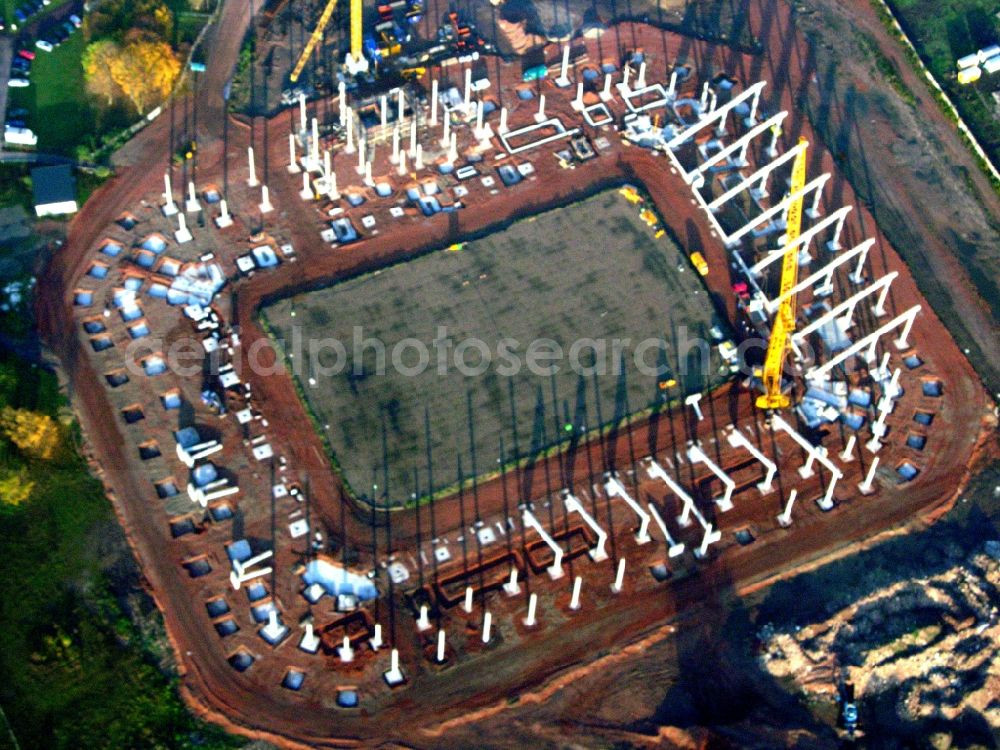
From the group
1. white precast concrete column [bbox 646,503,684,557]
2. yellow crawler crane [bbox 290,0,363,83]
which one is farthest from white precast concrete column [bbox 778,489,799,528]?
yellow crawler crane [bbox 290,0,363,83]

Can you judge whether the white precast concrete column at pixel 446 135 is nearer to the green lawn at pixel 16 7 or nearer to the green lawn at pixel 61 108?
the green lawn at pixel 61 108

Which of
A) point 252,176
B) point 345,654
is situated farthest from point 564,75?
point 345,654

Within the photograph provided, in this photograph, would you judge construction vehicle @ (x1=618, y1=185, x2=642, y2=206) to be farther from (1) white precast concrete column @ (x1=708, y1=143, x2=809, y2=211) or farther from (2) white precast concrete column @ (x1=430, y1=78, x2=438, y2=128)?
(2) white precast concrete column @ (x1=430, y1=78, x2=438, y2=128)

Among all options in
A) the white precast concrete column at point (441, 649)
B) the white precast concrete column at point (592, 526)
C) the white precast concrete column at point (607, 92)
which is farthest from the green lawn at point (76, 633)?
the white precast concrete column at point (607, 92)

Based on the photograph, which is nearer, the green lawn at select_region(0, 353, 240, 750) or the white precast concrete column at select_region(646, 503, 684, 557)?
the green lawn at select_region(0, 353, 240, 750)

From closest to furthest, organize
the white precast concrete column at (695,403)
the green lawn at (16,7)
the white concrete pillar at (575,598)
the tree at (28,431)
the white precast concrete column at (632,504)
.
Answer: the white concrete pillar at (575,598), the tree at (28,431), the white precast concrete column at (632,504), the white precast concrete column at (695,403), the green lawn at (16,7)

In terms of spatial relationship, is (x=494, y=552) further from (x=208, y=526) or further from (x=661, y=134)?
(x=661, y=134)

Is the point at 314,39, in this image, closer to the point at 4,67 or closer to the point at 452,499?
the point at 4,67
